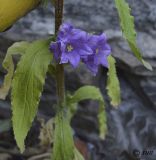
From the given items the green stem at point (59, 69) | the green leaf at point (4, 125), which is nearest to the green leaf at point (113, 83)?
the green stem at point (59, 69)

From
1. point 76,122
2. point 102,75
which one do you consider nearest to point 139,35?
point 102,75

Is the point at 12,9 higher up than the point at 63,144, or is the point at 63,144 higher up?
the point at 12,9

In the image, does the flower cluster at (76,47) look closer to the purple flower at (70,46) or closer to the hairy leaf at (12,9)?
the purple flower at (70,46)

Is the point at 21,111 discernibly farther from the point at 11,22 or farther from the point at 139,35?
the point at 139,35

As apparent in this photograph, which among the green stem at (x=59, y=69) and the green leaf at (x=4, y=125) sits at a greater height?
the green stem at (x=59, y=69)

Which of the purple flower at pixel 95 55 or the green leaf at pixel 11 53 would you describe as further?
the green leaf at pixel 11 53

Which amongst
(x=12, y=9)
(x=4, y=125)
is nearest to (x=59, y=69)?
(x=12, y=9)

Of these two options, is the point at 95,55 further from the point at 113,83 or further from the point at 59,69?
the point at 113,83
